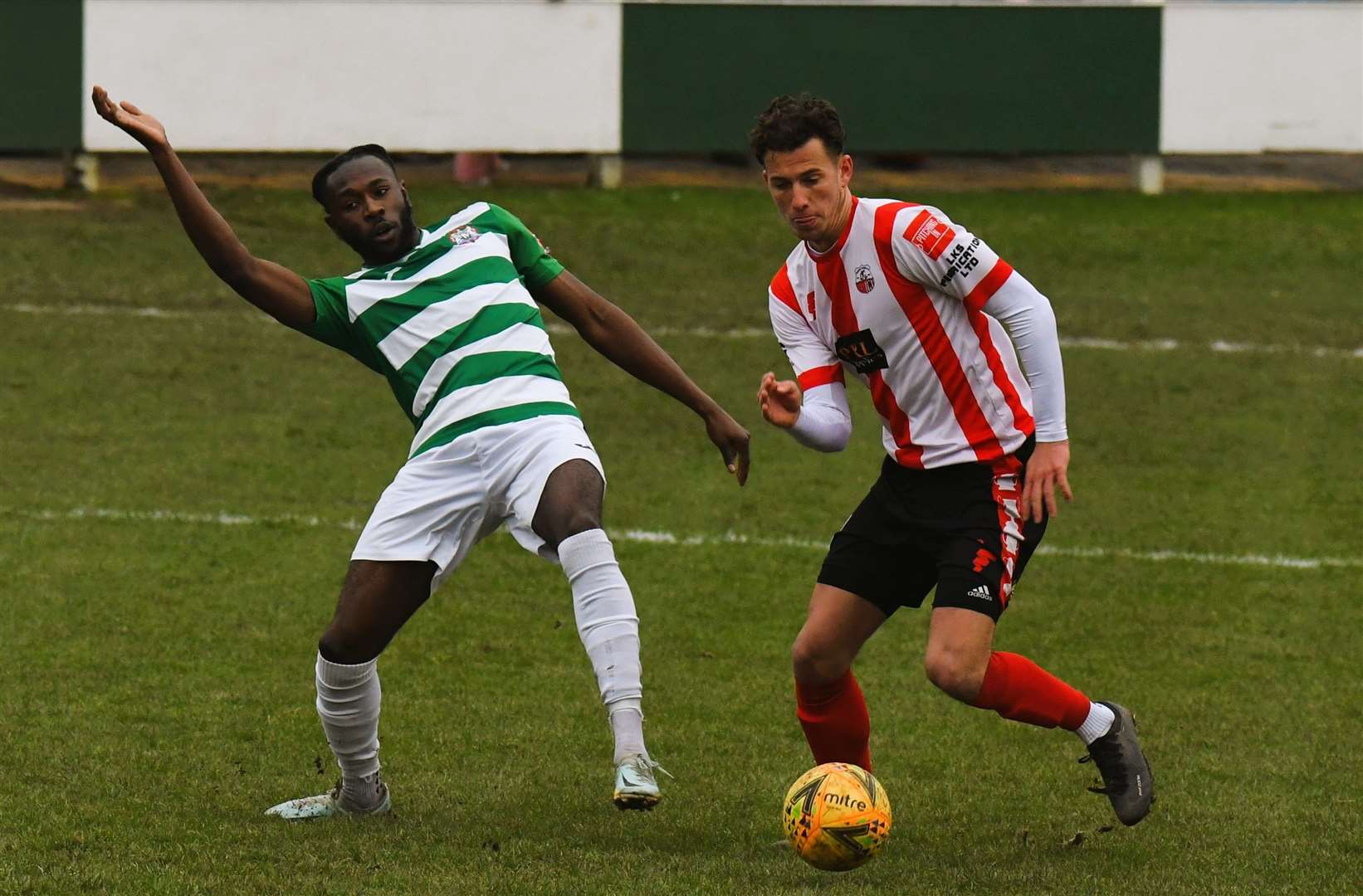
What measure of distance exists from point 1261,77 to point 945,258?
44.0 ft

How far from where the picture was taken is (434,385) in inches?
241

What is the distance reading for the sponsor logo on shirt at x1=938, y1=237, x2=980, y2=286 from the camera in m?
5.84

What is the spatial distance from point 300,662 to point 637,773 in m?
3.38

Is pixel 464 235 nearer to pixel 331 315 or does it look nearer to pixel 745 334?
pixel 331 315

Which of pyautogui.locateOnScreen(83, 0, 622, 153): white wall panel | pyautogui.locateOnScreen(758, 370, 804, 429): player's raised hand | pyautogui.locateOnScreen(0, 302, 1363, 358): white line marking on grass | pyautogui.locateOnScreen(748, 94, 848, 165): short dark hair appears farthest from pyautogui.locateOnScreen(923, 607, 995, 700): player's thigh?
pyautogui.locateOnScreen(83, 0, 622, 153): white wall panel

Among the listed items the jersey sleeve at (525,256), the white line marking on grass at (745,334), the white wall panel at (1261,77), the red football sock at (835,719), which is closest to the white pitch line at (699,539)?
the red football sock at (835,719)

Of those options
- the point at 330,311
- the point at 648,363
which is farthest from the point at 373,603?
the point at 648,363

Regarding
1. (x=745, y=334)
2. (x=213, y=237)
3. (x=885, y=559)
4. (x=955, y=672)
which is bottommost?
(x=745, y=334)

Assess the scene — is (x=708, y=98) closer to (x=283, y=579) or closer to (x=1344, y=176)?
(x=1344, y=176)

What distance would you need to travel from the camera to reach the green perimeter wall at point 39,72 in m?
17.4

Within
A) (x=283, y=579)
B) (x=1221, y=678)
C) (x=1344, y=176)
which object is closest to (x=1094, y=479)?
(x=1221, y=678)

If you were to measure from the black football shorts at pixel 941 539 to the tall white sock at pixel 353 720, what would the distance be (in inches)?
57.1

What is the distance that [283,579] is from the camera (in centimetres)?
959

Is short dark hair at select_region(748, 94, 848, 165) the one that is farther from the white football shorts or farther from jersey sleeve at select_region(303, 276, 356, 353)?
jersey sleeve at select_region(303, 276, 356, 353)
